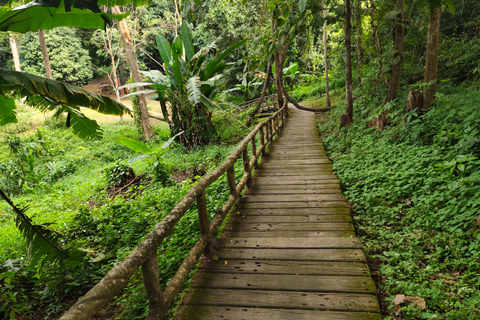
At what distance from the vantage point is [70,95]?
110 inches

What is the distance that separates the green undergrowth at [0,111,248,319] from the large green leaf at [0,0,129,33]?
2.28 m

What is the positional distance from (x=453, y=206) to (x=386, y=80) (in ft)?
20.7

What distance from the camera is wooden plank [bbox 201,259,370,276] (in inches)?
109

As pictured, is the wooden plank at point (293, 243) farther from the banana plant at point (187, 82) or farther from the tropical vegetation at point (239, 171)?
the banana plant at point (187, 82)

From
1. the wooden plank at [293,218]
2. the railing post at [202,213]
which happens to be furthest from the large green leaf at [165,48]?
the railing post at [202,213]

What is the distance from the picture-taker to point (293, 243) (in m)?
3.29

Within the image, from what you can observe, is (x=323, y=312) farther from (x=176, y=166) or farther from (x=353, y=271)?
(x=176, y=166)

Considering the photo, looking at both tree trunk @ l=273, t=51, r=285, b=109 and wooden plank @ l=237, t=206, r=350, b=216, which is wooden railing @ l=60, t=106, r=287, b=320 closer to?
wooden plank @ l=237, t=206, r=350, b=216

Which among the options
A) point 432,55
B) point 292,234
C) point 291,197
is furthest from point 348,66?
point 292,234

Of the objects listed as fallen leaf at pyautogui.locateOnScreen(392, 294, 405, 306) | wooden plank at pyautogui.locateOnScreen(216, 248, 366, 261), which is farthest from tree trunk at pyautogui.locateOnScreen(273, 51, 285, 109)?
fallen leaf at pyautogui.locateOnScreen(392, 294, 405, 306)

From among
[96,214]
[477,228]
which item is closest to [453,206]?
[477,228]

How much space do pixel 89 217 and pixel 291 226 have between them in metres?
3.78

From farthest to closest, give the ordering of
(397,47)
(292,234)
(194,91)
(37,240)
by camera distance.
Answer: (194,91) < (397,47) < (292,234) < (37,240)

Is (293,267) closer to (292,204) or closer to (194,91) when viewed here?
(292,204)
